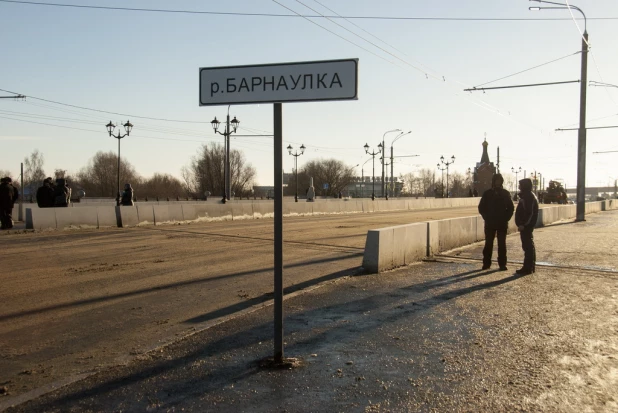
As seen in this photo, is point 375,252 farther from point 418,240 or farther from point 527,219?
point 527,219

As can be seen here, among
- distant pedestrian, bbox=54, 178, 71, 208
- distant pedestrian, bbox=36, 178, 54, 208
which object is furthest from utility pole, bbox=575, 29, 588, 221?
distant pedestrian, bbox=36, 178, 54, 208

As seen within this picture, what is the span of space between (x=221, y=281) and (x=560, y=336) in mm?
5476

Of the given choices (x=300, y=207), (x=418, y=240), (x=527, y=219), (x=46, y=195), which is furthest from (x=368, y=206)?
(x=527, y=219)

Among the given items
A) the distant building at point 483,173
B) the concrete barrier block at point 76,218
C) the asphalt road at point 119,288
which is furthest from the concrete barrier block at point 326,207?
the distant building at point 483,173

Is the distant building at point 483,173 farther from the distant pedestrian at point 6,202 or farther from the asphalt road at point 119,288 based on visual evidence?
the asphalt road at point 119,288

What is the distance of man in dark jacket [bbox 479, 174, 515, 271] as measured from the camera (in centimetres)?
1067

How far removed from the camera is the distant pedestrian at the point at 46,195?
67.9 feet

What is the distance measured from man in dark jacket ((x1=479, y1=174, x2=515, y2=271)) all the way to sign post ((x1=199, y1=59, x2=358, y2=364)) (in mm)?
6924

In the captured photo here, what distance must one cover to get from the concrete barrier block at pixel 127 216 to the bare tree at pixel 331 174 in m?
118

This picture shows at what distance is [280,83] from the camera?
467 cm

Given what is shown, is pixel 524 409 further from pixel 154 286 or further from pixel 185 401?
pixel 154 286

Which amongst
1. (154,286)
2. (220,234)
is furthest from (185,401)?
(220,234)

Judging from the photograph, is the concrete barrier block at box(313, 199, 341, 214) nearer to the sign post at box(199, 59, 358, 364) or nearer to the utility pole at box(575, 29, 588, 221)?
the utility pole at box(575, 29, 588, 221)

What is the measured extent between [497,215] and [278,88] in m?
7.26
